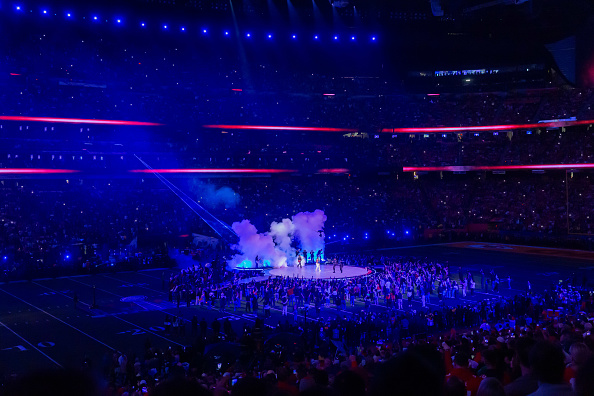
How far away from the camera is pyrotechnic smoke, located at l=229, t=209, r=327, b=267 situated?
4169 cm

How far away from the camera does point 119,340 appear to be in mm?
23578

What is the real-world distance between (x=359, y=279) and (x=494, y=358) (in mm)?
26857

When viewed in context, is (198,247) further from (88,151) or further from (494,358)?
(494,358)

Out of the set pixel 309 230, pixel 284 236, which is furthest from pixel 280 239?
pixel 309 230

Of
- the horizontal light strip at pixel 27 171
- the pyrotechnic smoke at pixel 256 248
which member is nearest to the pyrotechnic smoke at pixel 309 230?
the pyrotechnic smoke at pixel 256 248

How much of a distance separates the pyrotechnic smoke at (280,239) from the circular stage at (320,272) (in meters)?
1.97

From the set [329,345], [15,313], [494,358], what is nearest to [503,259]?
[329,345]

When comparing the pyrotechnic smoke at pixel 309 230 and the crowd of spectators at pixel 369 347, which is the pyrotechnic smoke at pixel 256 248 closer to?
the pyrotechnic smoke at pixel 309 230

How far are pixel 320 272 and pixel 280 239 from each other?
23.3 ft

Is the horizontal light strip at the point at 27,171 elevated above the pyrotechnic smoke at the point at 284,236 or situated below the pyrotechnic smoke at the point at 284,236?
above

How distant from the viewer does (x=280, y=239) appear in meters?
44.0

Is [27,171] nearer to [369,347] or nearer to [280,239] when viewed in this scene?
[280,239]

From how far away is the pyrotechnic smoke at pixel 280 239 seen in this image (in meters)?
41.7

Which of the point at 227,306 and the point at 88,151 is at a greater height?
the point at 88,151
